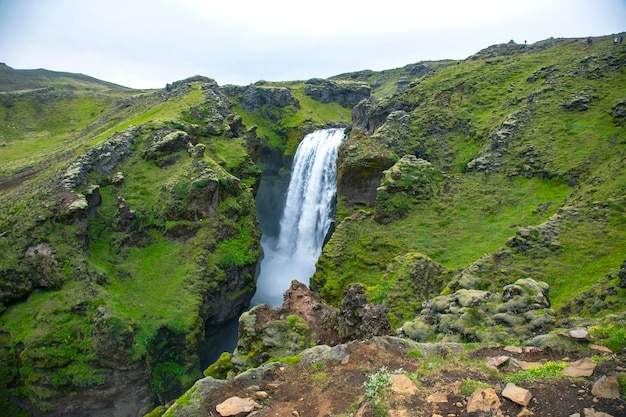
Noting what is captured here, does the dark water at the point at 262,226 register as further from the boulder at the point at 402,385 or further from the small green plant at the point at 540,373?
the small green plant at the point at 540,373

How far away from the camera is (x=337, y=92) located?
128 meters

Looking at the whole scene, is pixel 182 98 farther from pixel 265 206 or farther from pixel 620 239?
pixel 620 239

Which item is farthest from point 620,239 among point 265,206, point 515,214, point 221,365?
point 265,206

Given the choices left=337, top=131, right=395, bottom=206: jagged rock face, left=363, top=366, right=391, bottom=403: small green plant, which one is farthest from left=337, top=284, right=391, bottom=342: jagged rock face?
left=337, top=131, right=395, bottom=206: jagged rock face

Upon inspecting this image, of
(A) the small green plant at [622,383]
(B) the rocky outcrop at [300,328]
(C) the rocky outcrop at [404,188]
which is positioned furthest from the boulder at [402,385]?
(C) the rocky outcrop at [404,188]

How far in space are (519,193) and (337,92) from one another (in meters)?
101

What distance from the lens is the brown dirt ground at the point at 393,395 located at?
327 inches

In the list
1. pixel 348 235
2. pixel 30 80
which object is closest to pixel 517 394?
pixel 348 235

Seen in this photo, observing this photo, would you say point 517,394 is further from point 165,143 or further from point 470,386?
point 165,143

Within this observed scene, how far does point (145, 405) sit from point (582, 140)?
46211 millimetres

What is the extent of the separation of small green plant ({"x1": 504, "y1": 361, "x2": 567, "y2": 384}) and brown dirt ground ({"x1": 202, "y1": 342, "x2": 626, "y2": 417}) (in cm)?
23

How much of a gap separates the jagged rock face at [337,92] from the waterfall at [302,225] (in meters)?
62.3

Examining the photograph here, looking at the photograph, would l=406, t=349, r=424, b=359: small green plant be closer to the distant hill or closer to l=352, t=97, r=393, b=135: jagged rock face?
l=352, t=97, r=393, b=135: jagged rock face

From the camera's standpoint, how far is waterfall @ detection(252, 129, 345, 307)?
5016 cm
